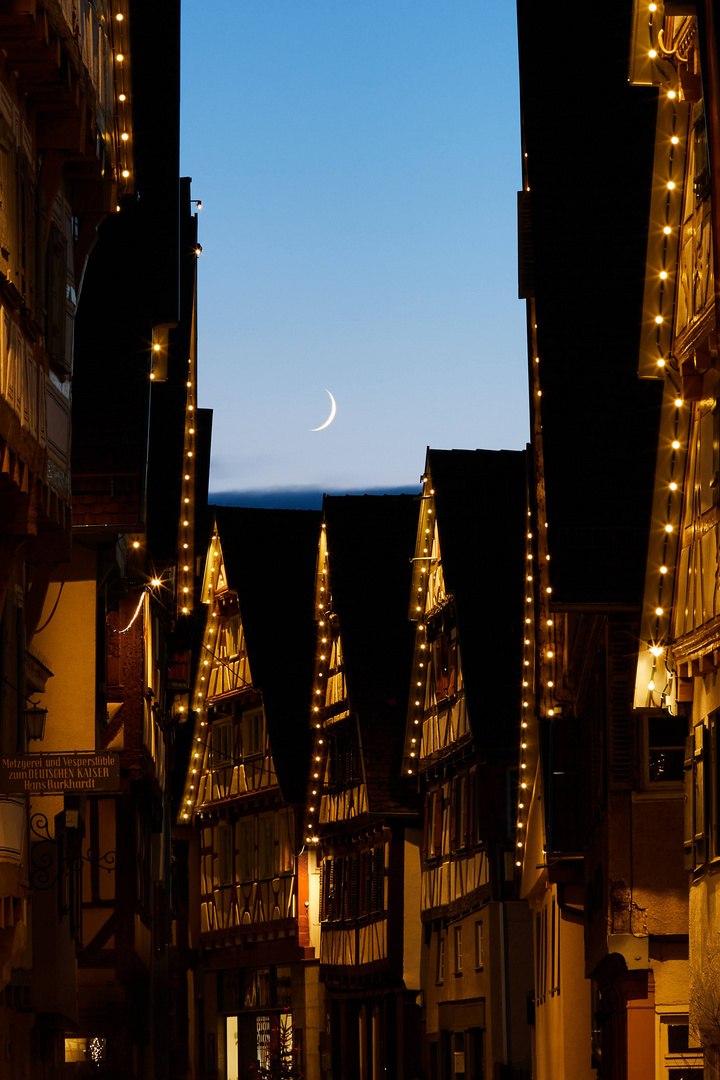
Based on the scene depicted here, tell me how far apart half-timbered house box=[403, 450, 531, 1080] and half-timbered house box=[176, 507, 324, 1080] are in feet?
20.3

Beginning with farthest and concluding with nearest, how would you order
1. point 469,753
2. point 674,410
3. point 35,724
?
point 469,753 < point 35,724 < point 674,410

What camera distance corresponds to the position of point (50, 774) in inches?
589

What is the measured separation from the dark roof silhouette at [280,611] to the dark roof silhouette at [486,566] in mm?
9362

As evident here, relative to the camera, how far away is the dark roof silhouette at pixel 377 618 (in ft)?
125

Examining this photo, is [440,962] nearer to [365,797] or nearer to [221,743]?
[365,797]

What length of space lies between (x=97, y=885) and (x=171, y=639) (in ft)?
30.4

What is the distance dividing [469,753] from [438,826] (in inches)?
128

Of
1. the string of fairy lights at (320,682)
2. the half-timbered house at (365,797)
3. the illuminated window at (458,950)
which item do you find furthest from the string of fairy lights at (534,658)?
the string of fairy lights at (320,682)

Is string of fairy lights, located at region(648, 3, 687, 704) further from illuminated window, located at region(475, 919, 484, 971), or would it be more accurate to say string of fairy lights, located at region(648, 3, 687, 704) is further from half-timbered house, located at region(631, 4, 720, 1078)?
illuminated window, located at region(475, 919, 484, 971)

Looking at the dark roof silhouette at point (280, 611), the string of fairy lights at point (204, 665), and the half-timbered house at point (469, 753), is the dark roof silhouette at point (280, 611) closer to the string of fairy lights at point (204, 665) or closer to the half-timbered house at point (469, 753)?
the string of fairy lights at point (204, 665)

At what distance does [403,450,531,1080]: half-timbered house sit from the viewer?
3216 centimetres

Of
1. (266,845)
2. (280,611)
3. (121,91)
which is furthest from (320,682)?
(121,91)

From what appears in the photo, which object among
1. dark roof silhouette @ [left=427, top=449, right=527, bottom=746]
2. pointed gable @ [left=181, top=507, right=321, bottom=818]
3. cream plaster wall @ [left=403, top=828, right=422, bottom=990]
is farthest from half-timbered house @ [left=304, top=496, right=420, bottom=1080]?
dark roof silhouette @ [left=427, top=449, right=527, bottom=746]

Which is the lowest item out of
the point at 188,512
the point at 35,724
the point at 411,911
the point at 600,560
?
the point at 411,911
